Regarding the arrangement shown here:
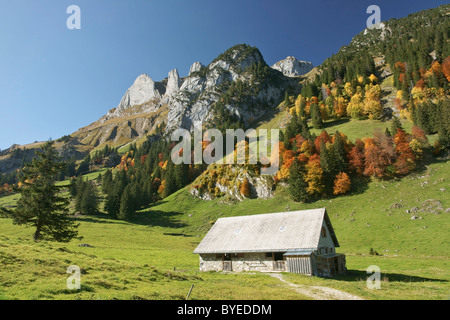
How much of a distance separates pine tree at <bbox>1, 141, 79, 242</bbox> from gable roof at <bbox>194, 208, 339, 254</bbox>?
69.8 ft

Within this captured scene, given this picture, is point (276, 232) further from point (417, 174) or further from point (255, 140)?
point (255, 140)

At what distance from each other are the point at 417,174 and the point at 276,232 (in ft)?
173

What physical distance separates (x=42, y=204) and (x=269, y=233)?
33669 millimetres

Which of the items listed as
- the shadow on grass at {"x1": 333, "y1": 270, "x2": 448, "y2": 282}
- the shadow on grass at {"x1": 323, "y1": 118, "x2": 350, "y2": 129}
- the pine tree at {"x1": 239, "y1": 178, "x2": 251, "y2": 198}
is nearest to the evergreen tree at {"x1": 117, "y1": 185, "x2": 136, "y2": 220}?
the pine tree at {"x1": 239, "y1": 178, "x2": 251, "y2": 198}

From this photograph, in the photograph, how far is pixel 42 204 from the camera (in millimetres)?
34000

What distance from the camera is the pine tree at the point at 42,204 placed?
1303 inches

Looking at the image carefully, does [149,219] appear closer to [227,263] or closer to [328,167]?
[227,263]

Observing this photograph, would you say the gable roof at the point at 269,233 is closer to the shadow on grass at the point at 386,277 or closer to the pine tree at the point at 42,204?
the shadow on grass at the point at 386,277

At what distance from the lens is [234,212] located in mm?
76062

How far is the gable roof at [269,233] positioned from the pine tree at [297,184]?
1376 inches

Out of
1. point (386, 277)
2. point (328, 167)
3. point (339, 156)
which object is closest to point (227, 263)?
point (386, 277)

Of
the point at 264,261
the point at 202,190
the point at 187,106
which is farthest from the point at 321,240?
the point at 187,106

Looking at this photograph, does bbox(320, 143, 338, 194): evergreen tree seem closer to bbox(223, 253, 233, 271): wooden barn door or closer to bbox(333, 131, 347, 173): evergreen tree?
bbox(333, 131, 347, 173): evergreen tree

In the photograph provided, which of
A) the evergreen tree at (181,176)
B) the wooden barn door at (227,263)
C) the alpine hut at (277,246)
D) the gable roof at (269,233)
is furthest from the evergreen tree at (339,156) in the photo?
the evergreen tree at (181,176)
